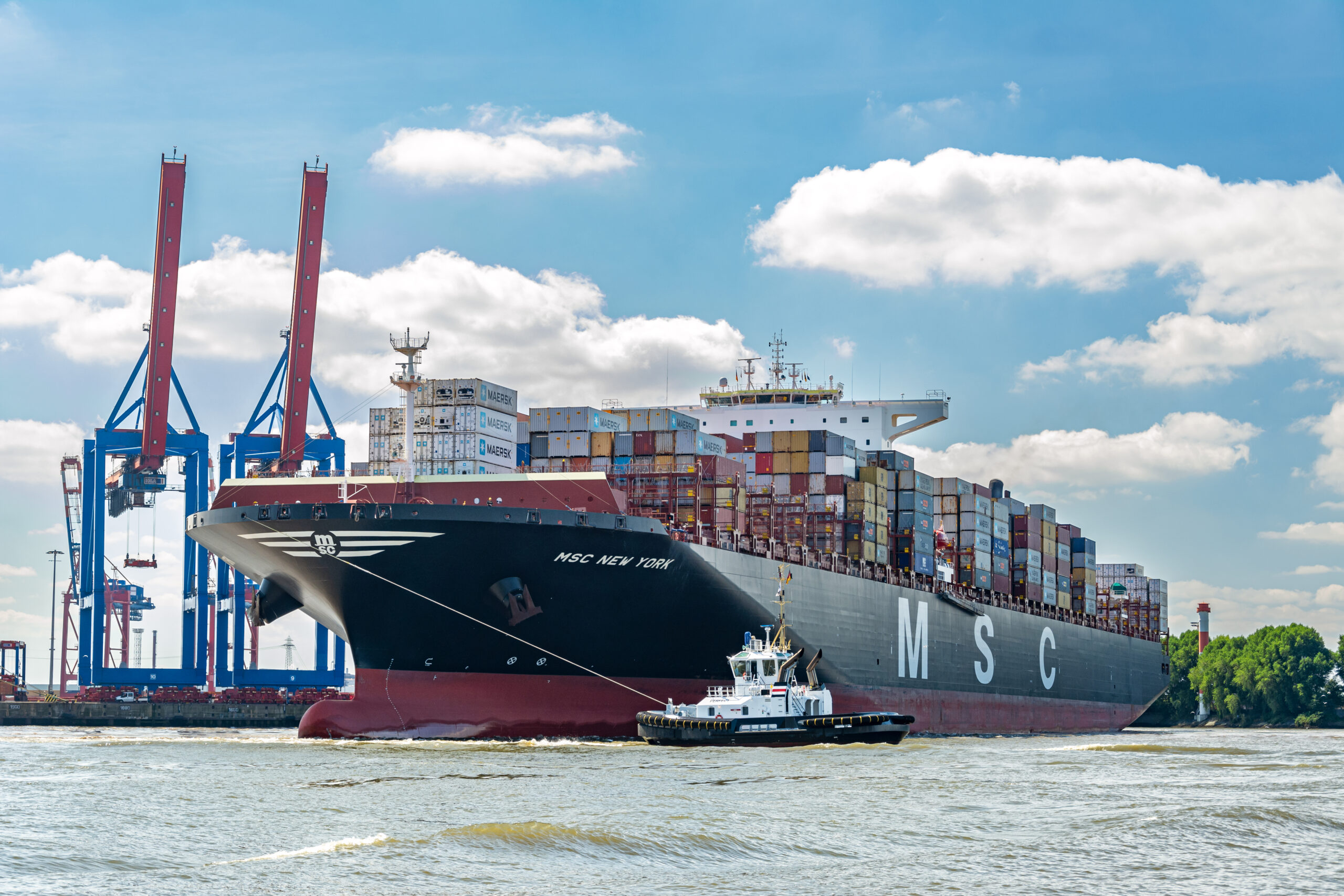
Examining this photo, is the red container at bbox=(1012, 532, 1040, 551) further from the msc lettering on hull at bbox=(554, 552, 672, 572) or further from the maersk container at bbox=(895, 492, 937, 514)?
the msc lettering on hull at bbox=(554, 552, 672, 572)

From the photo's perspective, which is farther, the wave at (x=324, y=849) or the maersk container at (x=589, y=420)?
the maersk container at (x=589, y=420)

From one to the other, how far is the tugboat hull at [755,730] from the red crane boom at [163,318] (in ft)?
90.1

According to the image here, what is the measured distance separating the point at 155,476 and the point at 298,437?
213 inches

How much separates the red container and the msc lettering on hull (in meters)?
28.5

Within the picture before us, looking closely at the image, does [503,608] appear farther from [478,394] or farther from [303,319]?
[303,319]

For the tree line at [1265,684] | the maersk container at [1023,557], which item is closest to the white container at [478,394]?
the maersk container at [1023,557]

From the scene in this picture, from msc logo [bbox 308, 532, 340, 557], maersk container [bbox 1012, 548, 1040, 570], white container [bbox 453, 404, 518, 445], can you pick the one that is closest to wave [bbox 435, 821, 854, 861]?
msc logo [bbox 308, 532, 340, 557]

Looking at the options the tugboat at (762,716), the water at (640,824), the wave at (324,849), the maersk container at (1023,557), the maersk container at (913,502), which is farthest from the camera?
the maersk container at (1023,557)

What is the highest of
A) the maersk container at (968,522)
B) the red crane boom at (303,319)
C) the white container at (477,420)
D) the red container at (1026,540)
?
the red crane boom at (303,319)

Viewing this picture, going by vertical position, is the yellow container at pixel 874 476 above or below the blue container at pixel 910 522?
above

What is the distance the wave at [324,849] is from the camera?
17.3 m

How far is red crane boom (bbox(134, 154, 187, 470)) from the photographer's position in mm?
53125

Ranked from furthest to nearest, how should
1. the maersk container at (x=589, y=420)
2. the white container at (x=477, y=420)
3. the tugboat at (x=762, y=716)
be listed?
the maersk container at (x=589, y=420), the white container at (x=477, y=420), the tugboat at (x=762, y=716)

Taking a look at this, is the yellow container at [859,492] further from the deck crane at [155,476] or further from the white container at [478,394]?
the deck crane at [155,476]
